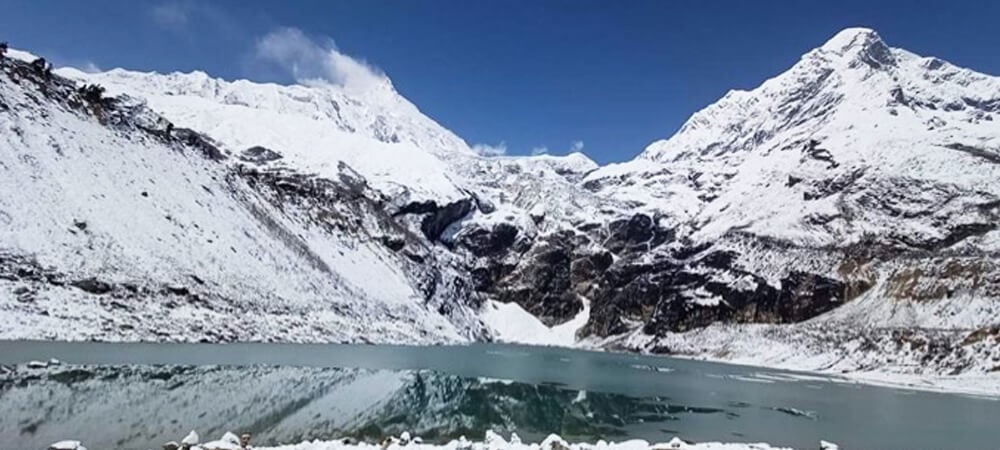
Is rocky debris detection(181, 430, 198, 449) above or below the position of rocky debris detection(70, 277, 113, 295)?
below

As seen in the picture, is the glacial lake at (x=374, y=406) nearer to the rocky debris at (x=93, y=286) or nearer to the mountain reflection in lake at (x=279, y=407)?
the mountain reflection in lake at (x=279, y=407)

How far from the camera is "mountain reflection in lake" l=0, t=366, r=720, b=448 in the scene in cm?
3123

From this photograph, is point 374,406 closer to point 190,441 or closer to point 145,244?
point 190,441

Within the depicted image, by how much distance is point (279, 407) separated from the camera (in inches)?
1628

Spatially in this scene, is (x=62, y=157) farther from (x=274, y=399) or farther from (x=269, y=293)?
(x=274, y=399)

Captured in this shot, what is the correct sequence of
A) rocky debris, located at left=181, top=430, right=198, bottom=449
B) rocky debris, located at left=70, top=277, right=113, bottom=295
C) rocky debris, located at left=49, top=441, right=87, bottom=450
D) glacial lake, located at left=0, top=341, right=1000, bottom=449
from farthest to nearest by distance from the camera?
rocky debris, located at left=70, top=277, right=113, bottom=295
glacial lake, located at left=0, top=341, right=1000, bottom=449
rocky debris, located at left=181, top=430, right=198, bottom=449
rocky debris, located at left=49, top=441, right=87, bottom=450

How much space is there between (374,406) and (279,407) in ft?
22.7

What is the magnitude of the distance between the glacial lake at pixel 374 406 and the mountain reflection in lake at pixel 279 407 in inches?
4.3

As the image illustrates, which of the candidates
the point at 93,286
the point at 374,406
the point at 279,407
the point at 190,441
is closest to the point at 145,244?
the point at 93,286

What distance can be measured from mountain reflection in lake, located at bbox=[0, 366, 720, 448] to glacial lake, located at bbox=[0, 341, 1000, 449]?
110 millimetres

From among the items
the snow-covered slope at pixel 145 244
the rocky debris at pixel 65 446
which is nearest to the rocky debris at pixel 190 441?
the rocky debris at pixel 65 446

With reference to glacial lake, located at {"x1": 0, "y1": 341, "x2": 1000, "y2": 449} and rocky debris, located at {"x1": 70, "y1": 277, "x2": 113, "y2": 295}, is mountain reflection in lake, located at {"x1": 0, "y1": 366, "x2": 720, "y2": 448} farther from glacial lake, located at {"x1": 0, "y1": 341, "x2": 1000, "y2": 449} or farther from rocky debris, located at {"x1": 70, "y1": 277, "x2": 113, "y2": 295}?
rocky debris, located at {"x1": 70, "y1": 277, "x2": 113, "y2": 295}

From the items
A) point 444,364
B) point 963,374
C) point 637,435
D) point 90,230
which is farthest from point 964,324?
point 90,230

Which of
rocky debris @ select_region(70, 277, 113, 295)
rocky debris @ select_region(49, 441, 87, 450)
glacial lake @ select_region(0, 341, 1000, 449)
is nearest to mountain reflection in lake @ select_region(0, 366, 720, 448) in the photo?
glacial lake @ select_region(0, 341, 1000, 449)
